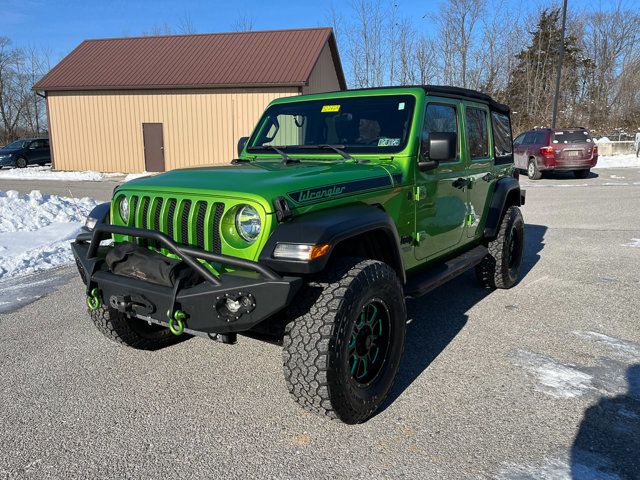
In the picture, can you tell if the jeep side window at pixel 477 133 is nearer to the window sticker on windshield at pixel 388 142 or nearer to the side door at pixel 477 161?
the side door at pixel 477 161

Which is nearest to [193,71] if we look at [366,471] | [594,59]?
[366,471]

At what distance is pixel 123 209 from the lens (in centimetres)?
341

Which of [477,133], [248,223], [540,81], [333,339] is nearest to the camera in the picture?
[333,339]

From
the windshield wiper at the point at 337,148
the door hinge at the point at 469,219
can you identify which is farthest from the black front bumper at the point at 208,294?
the door hinge at the point at 469,219

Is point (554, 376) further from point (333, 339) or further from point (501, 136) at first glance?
point (501, 136)

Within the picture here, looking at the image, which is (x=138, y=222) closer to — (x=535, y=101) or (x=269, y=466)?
(x=269, y=466)

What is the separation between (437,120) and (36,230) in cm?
670

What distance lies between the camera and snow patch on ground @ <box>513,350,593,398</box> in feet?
10.9

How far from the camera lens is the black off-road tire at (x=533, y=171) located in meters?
16.9

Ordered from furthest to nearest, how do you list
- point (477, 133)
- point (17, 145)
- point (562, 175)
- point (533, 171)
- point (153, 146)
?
point (17, 145), point (153, 146), point (562, 175), point (533, 171), point (477, 133)

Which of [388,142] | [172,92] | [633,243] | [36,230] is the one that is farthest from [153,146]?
[388,142]

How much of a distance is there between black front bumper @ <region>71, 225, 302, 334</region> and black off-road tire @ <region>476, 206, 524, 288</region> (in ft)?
10.8

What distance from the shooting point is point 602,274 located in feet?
20.0

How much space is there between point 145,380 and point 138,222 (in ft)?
3.55
